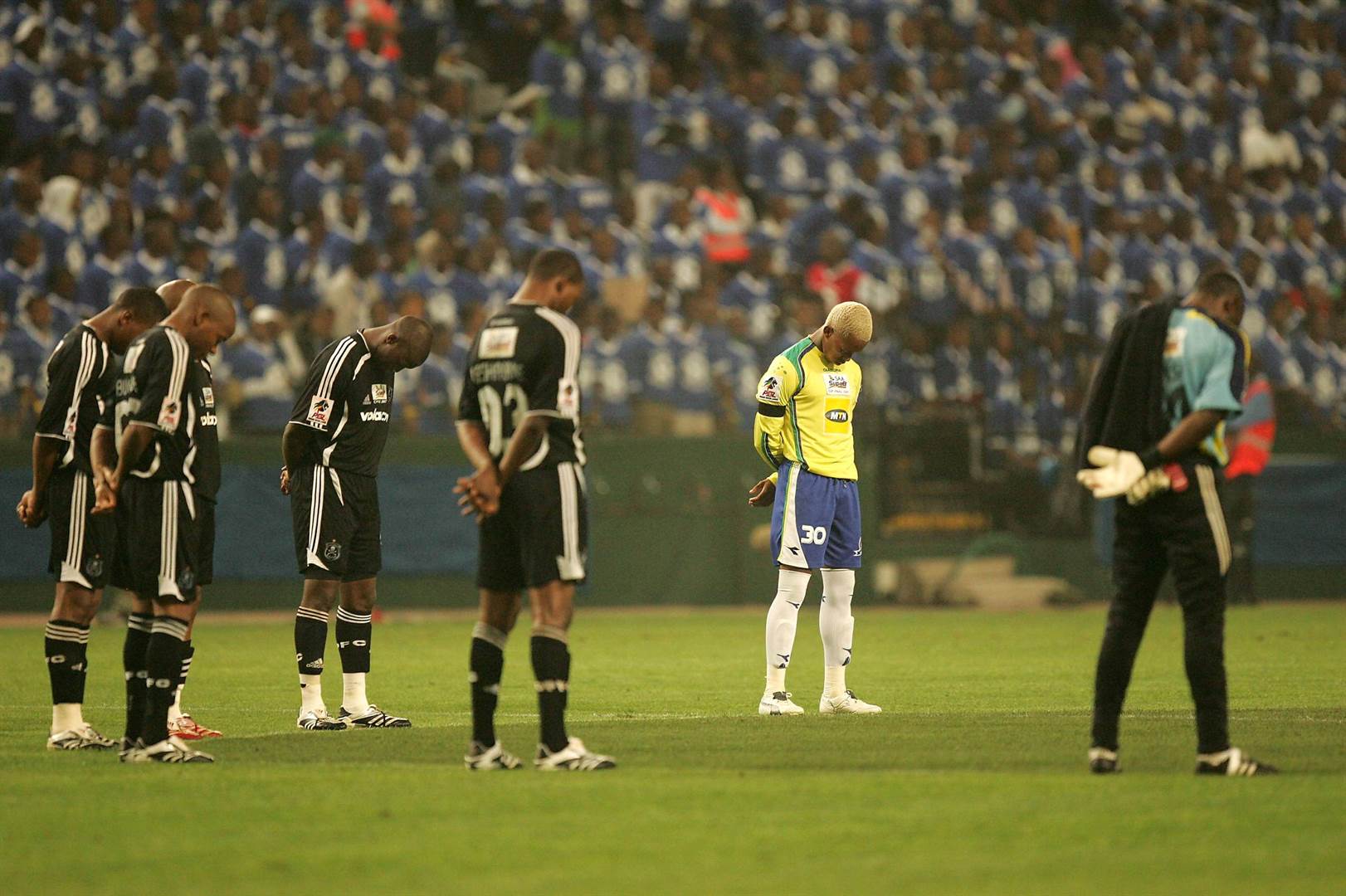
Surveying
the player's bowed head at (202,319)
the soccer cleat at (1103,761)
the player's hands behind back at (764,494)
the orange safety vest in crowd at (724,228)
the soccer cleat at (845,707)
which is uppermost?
the orange safety vest in crowd at (724,228)

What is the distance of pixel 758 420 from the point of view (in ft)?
37.4

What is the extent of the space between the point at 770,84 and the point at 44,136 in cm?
1017

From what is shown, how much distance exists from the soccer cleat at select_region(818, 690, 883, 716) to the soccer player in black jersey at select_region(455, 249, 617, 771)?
2.93m

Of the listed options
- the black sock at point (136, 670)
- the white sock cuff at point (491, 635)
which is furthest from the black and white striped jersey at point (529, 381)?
the black sock at point (136, 670)

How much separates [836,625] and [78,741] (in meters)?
4.57

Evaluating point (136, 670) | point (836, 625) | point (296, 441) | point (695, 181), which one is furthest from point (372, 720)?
point (695, 181)

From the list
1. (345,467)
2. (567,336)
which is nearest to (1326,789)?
(567,336)

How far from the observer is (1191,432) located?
7770 millimetres

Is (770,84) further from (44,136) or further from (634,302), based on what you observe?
(44,136)

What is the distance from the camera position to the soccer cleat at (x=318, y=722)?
1036 cm

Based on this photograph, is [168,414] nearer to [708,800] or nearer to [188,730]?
[188,730]

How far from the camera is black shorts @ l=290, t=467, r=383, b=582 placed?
1070 cm

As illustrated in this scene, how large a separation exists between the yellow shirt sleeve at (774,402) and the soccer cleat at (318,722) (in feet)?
10.1

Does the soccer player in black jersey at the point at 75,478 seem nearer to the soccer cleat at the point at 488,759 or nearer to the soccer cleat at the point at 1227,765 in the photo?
the soccer cleat at the point at 488,759
